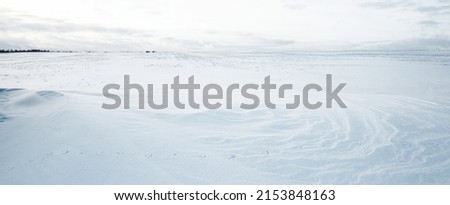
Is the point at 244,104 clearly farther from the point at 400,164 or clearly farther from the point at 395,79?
the point at 395,79

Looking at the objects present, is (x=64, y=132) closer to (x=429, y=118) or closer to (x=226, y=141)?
(x=226, y=141)

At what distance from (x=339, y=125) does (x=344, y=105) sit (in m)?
1.56

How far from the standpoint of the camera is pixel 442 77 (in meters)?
12.1

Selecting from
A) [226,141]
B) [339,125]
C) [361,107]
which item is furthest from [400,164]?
[361,107]

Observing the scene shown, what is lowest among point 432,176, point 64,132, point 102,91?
point 432,176

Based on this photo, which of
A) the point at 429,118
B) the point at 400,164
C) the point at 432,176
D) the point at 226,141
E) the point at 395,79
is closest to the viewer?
the point at 432,176

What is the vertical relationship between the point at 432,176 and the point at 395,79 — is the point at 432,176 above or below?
below

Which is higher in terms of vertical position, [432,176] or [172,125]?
[172,125]

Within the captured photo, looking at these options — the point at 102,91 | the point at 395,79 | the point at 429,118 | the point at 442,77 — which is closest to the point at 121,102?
the point at 102,91

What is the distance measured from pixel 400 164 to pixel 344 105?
3021 millimetres

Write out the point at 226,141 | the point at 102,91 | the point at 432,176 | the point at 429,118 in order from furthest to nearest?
the point at 102,91 < the point at 429,118 < the point at 226,141 < the point at 432,176

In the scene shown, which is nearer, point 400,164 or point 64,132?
point 400,164

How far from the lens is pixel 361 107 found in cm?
698

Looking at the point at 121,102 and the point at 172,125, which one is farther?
the point at 121,102
